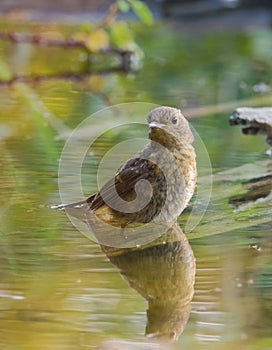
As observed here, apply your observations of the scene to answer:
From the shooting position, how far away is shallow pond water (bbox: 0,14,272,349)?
202cm

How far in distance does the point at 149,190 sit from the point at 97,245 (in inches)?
8.4

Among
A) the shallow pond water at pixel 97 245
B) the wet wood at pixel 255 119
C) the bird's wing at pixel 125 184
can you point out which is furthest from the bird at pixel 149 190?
the wet wood at pixel 255 119

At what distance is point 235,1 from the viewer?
9.04 metres

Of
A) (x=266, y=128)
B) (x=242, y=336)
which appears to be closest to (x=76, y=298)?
(x=242, y=336)

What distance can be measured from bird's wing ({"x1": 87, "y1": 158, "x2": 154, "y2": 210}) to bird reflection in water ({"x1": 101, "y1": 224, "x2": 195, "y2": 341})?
158 mm

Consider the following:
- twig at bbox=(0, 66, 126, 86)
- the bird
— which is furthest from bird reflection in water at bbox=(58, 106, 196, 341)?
twig at bbox=(0, 66, 126, 86)

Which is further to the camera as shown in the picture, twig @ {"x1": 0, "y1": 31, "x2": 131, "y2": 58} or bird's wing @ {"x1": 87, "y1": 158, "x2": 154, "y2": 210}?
twig @ {"x1": 0, "y1": 31, "x2": 131, "y2": 58}

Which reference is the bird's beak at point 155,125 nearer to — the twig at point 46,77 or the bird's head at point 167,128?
the bird's head at point 167,128

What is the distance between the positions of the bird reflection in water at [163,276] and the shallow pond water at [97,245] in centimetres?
2

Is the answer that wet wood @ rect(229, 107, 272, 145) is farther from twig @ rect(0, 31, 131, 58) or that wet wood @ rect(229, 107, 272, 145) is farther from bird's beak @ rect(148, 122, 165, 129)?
twig @ rect(0, 31, 131, 58)

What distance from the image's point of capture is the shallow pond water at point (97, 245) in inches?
79.7

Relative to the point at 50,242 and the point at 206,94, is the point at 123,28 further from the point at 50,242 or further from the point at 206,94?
the point at 50,242

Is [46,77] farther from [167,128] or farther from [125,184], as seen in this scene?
[125,184]

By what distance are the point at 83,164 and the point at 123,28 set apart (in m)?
2.37
